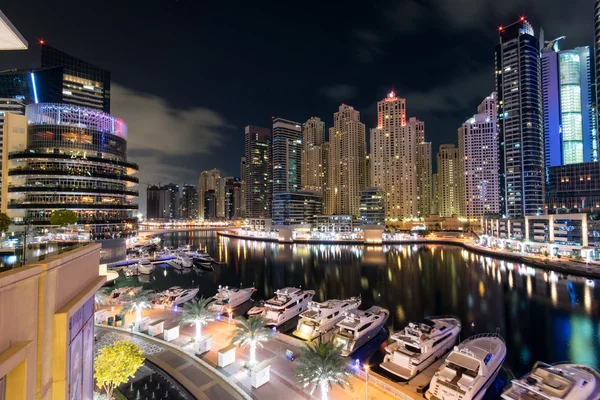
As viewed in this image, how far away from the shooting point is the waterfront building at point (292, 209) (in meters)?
144

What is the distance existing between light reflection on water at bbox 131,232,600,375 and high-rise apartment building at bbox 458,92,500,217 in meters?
83.7

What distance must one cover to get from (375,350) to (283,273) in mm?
38016

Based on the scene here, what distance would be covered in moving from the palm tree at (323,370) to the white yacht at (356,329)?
8.75 meters

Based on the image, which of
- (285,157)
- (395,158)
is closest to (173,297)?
(395,158)

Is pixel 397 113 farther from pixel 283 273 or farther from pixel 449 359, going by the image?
pixel 449 359

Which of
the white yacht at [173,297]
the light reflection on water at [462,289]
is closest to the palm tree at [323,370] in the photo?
the light reflection on water at [462,289]

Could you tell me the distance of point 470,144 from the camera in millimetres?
157625

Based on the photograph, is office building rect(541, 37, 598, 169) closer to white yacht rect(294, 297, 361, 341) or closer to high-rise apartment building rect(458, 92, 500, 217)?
high-rise apartment building rect(458, 92, 500, 217)

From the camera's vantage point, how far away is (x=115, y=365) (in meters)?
16.2

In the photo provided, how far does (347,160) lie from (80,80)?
14295cm

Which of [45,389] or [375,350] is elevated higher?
[45,389]

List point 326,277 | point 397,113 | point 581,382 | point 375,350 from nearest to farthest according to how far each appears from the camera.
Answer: point 581,382 < point 375,350 < point 326,277 < point 397,113

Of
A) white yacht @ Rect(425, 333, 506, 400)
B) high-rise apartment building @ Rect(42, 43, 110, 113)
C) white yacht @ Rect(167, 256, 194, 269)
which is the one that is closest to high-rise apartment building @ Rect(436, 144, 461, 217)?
white yacht @ Rect(167, 256, 194, 269)

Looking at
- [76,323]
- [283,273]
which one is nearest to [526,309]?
[283,273]
